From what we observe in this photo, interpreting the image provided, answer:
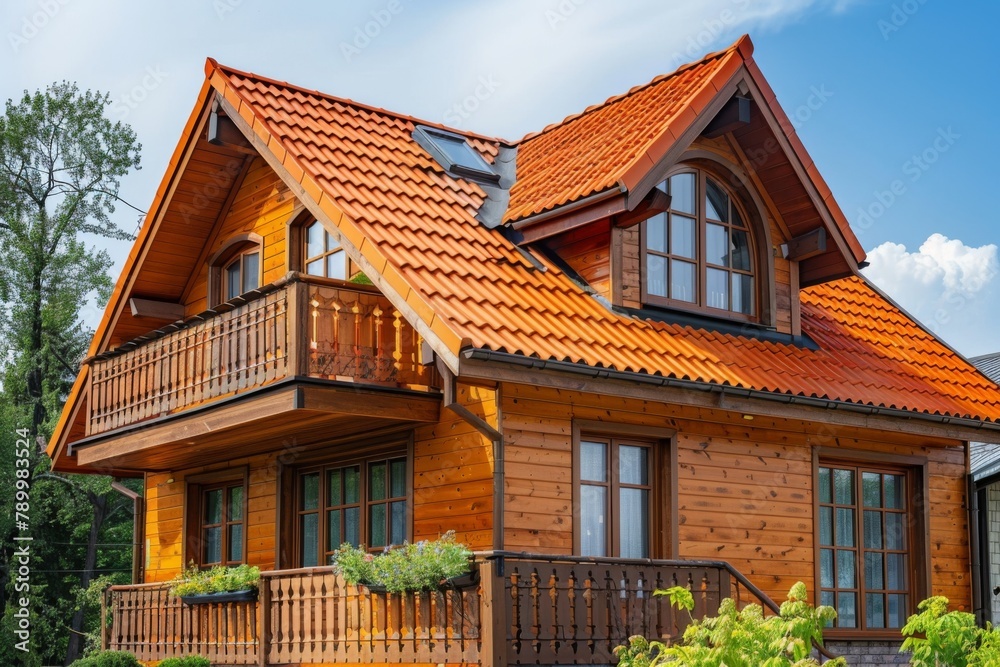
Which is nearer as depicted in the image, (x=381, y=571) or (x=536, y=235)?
(x=381, y=571)

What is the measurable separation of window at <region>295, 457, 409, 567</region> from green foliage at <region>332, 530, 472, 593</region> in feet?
6.17

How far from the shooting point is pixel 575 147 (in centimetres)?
1686

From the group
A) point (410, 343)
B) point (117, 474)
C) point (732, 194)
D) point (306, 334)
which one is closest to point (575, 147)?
point (732, 194)

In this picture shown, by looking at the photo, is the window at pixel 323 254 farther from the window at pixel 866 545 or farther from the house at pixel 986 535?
the house at pixel 986 535

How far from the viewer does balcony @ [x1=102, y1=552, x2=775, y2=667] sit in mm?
11477

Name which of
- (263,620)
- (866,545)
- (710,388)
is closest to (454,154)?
(710,388)

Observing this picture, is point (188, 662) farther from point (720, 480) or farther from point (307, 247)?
point (720, 480)

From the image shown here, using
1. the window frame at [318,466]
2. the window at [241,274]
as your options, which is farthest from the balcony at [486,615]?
the window at [241,274]

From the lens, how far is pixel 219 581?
569 inches

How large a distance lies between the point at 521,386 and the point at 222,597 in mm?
4087

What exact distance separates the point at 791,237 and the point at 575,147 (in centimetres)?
292

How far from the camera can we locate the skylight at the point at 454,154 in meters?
16.8

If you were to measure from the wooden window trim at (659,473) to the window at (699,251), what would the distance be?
66.8 inches

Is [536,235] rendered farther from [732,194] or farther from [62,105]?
[62,105]
